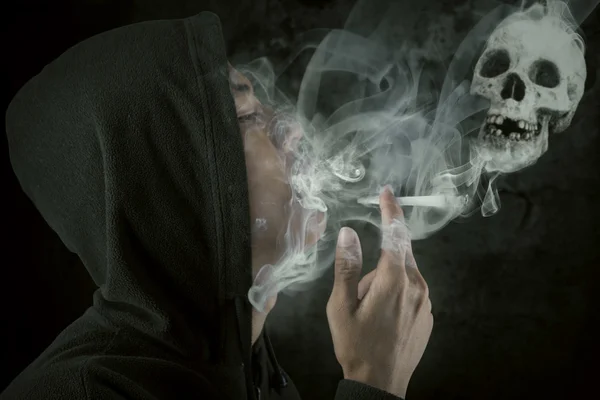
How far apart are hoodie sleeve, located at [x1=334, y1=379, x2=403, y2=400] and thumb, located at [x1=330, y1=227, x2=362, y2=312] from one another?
12 centimetres

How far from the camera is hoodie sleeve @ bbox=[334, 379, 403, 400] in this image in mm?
791

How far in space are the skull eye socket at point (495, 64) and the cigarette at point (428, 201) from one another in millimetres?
228

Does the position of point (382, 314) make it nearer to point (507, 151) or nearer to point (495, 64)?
point (507, 151)

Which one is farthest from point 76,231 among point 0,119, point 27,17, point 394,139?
point 394,139

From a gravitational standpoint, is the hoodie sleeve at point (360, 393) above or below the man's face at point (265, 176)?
below

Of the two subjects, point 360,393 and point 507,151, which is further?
point 507,151

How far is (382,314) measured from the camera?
87cm

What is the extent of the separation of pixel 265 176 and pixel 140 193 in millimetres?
194

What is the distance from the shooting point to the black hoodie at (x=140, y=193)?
751 mm

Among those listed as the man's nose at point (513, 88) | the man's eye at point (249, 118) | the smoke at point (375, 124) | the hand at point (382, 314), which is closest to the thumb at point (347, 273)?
the hand at point (382, 314)

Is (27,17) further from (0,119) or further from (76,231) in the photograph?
(76,231)

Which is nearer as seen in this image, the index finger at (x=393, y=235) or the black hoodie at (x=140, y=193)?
the black hoodie at (x=140, y=193)

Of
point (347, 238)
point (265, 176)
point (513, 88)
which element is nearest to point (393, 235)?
point (347, 238)

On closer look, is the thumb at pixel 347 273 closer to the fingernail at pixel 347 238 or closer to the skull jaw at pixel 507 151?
the fingernail at pixel 347 238
